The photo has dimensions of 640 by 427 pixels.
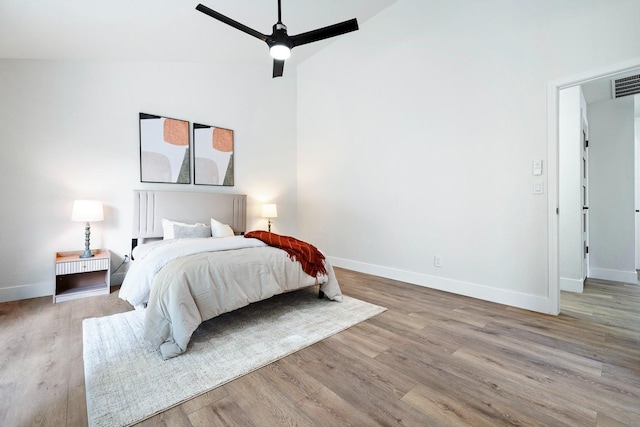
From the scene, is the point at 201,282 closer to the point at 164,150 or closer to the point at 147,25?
the point at 164,150

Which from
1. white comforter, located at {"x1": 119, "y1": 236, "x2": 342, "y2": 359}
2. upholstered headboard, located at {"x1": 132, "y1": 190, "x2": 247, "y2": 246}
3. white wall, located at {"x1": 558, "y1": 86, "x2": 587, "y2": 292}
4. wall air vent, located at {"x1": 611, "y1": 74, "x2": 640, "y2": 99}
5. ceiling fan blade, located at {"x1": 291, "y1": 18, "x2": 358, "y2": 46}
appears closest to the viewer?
white comforter, located at {"x1": 119, "y1": 236, "x2": 342, "y2": 359}

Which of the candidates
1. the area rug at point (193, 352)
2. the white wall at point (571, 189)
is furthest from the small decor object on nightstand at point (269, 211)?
the white wall at point (571, 189)

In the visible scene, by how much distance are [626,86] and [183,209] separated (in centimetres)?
582

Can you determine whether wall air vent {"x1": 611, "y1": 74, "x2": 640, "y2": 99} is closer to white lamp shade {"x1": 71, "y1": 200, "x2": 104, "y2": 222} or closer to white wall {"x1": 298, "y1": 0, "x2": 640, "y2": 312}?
white wall {"x1": 298, "y1": 0, "x2": 640, "y2": 312}

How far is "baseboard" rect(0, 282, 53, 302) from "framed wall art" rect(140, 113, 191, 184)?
158 centimetres

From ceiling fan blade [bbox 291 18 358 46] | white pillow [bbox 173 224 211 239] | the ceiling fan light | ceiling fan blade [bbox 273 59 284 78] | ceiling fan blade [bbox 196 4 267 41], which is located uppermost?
ceiling fan blade [bbox 196 4 267 41]

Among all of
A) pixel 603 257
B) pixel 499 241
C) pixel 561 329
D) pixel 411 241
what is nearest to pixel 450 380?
pixel 561 329

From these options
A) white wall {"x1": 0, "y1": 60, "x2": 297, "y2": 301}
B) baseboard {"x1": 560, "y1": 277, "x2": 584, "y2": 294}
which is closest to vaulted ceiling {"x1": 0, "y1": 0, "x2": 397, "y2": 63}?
white wall {"x1": 0, "y1": 60, "x2": 297, "y2": 301}

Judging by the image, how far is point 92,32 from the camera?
289cm

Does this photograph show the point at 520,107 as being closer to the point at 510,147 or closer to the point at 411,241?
the point at 510,147

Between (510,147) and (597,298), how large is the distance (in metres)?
1.97

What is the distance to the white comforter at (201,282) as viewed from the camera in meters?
1.92

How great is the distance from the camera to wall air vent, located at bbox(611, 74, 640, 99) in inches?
129

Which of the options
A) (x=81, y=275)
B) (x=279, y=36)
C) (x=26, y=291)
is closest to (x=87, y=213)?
(x=81, y=275)
